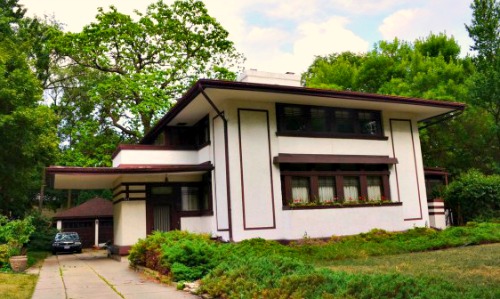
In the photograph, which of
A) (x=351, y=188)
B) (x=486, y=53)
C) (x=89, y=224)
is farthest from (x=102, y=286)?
(x=89, y=224)

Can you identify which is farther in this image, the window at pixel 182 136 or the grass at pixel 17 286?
the window at pixel 182 136

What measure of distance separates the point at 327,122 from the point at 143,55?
1733 centimetres

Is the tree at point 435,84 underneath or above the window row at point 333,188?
above

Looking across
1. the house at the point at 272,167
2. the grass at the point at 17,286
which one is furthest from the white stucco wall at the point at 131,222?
the grass at the point at 17,286

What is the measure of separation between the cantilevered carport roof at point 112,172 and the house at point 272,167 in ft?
0.13

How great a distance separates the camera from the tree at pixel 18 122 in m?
21.9

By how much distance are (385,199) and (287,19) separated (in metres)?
8.70

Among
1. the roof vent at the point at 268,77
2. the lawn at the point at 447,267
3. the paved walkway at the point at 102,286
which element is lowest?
the paved walkway at the point at 102,286

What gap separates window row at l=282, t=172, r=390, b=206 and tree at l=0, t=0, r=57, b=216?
14030 mm

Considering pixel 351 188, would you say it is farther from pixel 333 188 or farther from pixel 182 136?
pixel 182 136

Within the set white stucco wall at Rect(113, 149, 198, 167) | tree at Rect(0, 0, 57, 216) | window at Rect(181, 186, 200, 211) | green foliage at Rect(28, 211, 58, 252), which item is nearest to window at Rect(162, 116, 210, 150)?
white stucco wall at Rect(113, 149, 198, 167)

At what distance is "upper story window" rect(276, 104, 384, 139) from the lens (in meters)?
16.4

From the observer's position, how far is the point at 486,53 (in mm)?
24344

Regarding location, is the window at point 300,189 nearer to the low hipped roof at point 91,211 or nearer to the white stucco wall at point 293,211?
the white stucco wall at point 293,211
